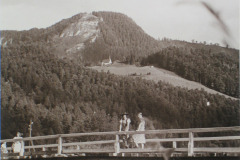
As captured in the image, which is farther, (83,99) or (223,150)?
(83,99)

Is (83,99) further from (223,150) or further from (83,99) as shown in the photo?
(223,150)

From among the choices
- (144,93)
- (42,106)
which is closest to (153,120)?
(144,93)

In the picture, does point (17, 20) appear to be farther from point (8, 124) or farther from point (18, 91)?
point (18, 91)

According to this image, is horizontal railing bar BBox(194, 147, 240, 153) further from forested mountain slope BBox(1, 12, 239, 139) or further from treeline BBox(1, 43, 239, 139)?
forested mountain slope BBox(1, 12, 239, 139)

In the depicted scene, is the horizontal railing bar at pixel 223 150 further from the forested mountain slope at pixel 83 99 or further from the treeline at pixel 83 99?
the forested mountain slope at pixel 83 99

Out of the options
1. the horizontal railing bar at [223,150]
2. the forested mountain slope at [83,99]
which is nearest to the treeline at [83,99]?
the forested mountain slope at [83,99]

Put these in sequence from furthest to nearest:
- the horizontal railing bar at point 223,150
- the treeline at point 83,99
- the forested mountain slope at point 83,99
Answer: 1. the forested mountain slope at point 83,99
2. the treeline at point 83,99
3. the horizontal railing bar at point 223,150

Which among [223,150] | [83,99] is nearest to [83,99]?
[83,99]

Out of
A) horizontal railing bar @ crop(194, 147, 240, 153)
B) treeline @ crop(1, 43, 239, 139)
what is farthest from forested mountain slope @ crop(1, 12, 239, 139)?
horizontal railing bar @ crop(194, 147, 240, 153)
